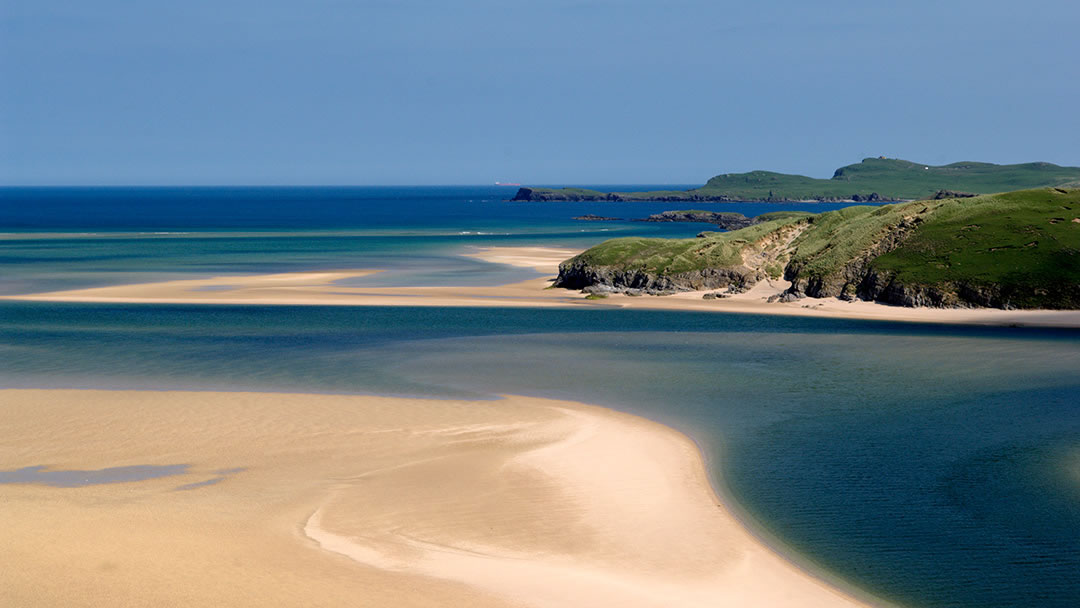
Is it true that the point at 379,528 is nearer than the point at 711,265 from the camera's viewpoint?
Yes

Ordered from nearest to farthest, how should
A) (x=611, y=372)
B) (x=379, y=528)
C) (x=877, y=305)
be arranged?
1. (x=379, y=528)
2. (x=611, y=372)
3. (x=877, y=305)

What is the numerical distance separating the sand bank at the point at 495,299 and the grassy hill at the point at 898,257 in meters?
1.18

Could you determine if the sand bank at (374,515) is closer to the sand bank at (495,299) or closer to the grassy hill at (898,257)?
the sand bank at (495,299)

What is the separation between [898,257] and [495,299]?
22.5 metres

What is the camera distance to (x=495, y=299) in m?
58.1

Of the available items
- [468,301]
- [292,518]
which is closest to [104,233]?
[468,301]

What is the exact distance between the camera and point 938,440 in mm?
23859

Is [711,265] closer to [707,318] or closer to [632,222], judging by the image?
[707,318]

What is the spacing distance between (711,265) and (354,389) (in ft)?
116

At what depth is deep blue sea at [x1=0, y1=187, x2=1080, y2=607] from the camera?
17.0m

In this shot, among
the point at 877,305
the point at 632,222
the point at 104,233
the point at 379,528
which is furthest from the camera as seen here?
the point at 632,222

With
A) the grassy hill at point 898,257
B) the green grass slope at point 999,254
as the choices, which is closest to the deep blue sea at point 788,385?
the green grass slope at point 999,254

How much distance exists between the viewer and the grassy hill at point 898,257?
51.3 metres

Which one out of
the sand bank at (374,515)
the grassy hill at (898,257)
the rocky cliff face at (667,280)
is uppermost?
the grassy hill at (898,257)
